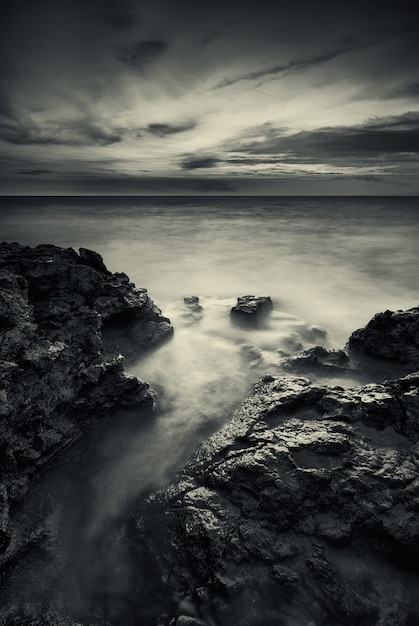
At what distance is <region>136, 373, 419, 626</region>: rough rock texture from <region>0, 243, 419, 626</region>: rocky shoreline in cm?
2

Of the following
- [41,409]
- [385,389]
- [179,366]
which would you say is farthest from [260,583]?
[179,366]

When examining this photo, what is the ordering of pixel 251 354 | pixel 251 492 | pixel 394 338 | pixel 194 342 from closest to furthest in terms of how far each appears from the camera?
pixel 251 492
pixel 394 338
pixel 251 354
pixel 194 342

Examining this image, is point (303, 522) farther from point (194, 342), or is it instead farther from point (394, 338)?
point (194, 342)

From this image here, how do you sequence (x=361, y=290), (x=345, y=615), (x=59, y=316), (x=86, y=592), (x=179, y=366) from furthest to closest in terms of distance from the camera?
(x=361, y=290)
(x=179, y=366)
(x=59, y=316)
(x=86, y=592)
(x=345, y=615)

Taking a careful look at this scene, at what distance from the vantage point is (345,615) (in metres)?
3.52

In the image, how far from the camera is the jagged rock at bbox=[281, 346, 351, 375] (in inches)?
289

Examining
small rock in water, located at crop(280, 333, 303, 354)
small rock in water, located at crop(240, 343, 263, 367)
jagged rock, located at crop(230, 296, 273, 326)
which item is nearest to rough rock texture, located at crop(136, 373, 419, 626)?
small rock in water, located at crop(240, 343, 263, 367)

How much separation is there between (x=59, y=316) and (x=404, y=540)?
6156 millimetres

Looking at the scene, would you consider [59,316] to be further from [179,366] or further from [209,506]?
[209,506]

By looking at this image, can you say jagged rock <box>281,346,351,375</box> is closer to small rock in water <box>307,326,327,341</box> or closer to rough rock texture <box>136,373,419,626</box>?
rough rock texture <box>136,373,419,626</box>

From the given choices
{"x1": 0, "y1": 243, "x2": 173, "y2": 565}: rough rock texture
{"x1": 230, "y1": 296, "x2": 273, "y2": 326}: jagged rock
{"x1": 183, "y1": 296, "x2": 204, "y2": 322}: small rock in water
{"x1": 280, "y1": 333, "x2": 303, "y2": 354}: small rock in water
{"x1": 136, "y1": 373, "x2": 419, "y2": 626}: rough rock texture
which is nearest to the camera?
{"x1": 136, "y1": 373, "x2": 419, "y2": 626}: rough rock texture

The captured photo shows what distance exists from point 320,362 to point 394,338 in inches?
66.0

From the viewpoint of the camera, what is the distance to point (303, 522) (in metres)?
4.09

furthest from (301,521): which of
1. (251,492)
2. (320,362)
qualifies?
(320,362)
